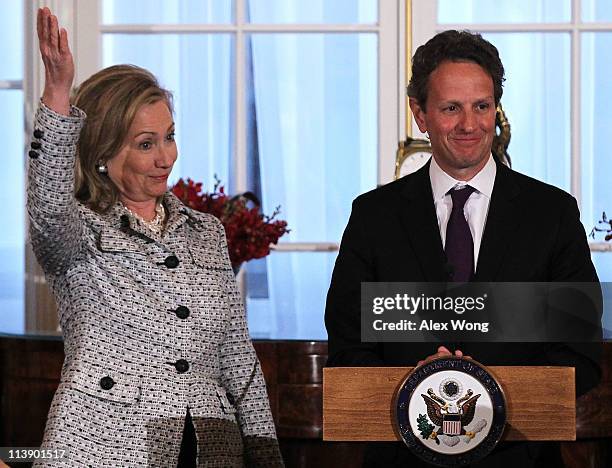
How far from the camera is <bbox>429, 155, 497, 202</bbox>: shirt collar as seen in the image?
2.25 metres

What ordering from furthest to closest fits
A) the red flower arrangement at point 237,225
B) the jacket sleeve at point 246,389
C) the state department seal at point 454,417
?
the red flower arrangement at point 237,225
the jacket sleeve at point 246,389
the state department seal at point 454,417

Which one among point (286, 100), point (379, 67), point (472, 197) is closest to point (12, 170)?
point (286, 100)

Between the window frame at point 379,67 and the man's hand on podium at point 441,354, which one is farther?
the window frame at point 379,67

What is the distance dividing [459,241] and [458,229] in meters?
0.03

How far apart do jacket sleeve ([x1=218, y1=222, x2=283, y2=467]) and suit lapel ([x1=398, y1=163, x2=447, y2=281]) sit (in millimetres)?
393

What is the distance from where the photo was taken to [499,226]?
2.20m

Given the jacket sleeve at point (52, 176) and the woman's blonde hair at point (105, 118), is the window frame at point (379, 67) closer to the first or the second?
the woman's blonde hair at point (105, 118)

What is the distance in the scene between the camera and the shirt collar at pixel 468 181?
2254mm

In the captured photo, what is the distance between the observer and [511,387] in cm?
192

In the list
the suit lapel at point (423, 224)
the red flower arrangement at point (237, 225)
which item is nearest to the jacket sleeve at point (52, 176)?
the suit lapel at point (423, 224)

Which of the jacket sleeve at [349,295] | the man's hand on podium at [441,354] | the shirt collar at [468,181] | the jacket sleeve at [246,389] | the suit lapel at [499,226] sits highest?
the shirt collar at [468,181]

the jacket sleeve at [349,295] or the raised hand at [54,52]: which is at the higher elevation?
the raised hand at [54,52]

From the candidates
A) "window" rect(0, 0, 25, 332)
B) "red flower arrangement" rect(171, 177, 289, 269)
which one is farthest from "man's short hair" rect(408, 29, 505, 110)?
"window" rect(0, 0, 25, 332)

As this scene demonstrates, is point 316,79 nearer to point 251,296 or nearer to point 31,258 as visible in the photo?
point 251,296
